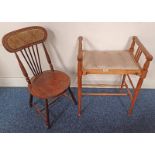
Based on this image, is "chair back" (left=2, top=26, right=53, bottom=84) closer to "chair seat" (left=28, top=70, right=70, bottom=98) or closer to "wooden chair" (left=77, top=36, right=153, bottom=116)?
"chair seat" (left=28, top=70, right=70, bottom=98)

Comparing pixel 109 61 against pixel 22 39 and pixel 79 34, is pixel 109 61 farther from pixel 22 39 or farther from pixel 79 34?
pixel 22 39

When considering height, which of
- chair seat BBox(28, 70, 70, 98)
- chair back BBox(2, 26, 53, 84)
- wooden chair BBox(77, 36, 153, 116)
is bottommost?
chair seat BBox(28, 70, 70, 98)

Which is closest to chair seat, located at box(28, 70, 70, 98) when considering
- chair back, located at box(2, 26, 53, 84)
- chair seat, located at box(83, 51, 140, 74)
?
chair back, located at box(2, 26, 53, 84)

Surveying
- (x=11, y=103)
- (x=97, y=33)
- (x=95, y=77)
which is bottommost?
(x=11, y=103)

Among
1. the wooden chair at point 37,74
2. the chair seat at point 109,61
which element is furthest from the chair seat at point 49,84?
the chair seat at point 109,61

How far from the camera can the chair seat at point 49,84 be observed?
1.43 m

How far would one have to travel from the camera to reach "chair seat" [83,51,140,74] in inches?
55.3

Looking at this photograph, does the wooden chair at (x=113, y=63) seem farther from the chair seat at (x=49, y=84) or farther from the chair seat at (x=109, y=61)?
the chair seat at (x=49, y=84)

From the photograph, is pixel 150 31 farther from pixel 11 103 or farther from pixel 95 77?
pixel 11 103

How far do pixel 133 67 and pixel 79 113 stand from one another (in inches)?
29.5

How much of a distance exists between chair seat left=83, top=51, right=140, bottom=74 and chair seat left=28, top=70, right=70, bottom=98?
0.28 m

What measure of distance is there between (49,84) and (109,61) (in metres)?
0.60
